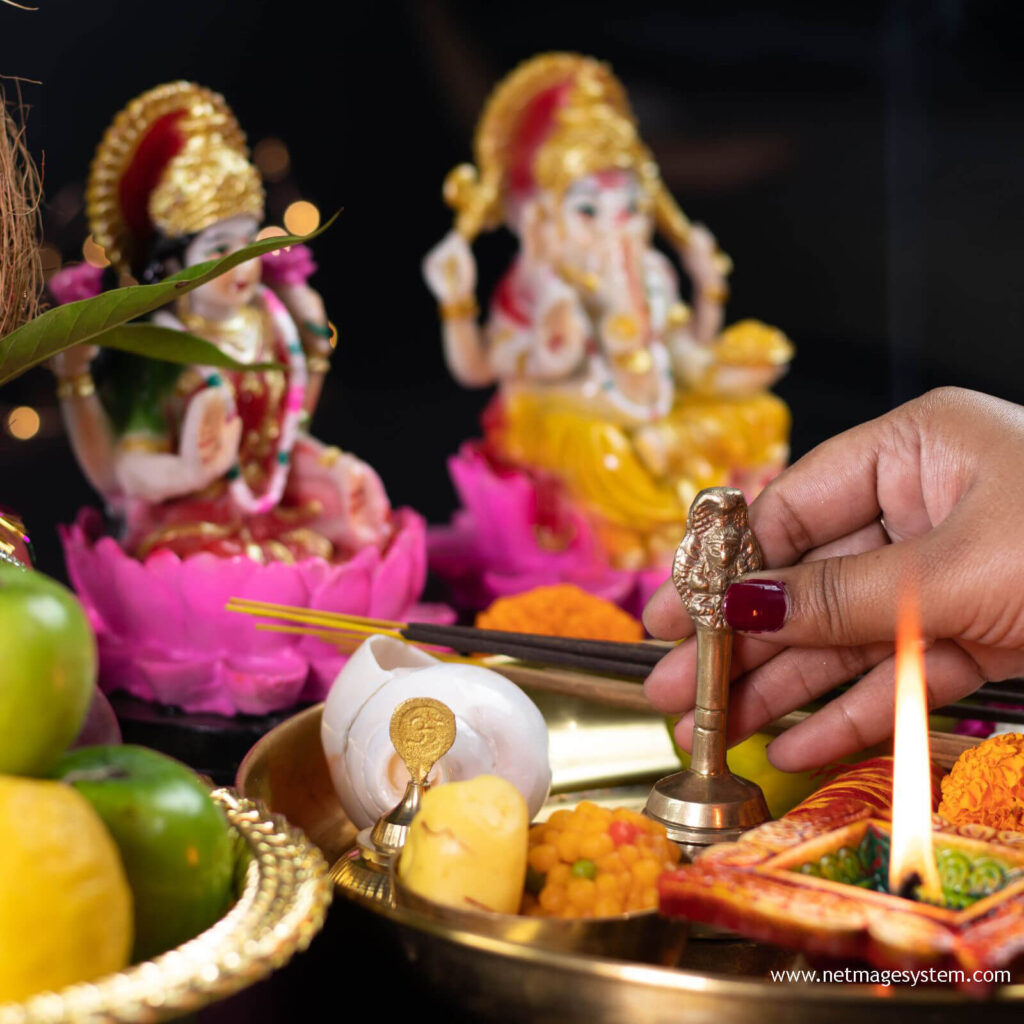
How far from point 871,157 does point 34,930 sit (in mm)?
1789

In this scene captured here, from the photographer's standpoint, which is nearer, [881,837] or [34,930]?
[34,930]

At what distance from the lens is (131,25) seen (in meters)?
1.11

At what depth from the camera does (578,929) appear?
1.43ft

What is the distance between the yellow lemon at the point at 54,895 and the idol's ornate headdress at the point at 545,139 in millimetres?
1101

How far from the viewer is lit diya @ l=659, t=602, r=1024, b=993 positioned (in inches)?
15.9

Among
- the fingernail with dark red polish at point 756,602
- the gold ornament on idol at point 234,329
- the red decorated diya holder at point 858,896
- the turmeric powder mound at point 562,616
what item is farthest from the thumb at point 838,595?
the gold ornament on idol at point 234,329

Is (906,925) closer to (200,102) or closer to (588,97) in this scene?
(200,102)

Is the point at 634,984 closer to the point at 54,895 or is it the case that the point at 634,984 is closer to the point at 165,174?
the point at 54,895

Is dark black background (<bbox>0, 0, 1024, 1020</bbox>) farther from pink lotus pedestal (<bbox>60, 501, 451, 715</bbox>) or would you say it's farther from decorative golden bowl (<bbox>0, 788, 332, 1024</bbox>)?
decorative golden bowl (<bbox>0, 788, 332, 1024</bbox>)

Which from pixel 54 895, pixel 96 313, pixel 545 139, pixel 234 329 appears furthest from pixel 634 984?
pixel 545 139

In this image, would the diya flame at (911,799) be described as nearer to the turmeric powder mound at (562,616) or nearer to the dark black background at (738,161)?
the turmeric powder mound at (562,616)

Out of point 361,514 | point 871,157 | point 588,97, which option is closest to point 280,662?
point 361,514

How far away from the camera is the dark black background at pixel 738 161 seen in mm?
1362

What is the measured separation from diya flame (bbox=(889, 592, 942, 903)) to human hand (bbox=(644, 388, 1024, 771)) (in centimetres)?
9
